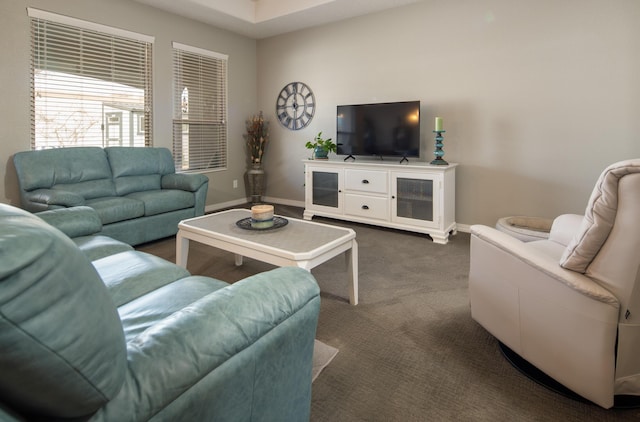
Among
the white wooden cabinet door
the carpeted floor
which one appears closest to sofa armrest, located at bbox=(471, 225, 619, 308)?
the carpeted floor

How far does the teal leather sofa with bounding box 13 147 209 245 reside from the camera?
327 cm

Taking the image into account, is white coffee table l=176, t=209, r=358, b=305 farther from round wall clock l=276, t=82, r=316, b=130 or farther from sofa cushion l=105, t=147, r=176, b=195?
round wall clock l=276, t=82, r=316, b=130

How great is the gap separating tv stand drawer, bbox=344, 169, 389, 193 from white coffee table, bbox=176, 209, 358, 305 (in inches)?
70.9

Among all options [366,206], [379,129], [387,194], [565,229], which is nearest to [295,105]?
[379,129]

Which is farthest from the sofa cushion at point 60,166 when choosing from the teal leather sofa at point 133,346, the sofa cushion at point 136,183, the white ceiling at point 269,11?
the teal leather sofa at point 133,346

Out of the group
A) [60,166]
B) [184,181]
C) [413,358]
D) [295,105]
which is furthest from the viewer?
[295,105]

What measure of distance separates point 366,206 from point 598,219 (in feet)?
9.97

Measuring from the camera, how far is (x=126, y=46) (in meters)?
4.25

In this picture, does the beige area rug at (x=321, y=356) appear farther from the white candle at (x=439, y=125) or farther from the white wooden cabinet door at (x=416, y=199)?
the white candle at (x=439, y=125)

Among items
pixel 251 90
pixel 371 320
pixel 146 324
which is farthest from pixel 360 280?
pixel 251 90

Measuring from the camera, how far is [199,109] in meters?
5.14

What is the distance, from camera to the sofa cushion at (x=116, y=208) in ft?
10.6

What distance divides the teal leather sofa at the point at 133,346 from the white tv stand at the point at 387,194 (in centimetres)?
292

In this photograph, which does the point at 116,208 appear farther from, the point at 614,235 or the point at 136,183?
the point at 614,235
